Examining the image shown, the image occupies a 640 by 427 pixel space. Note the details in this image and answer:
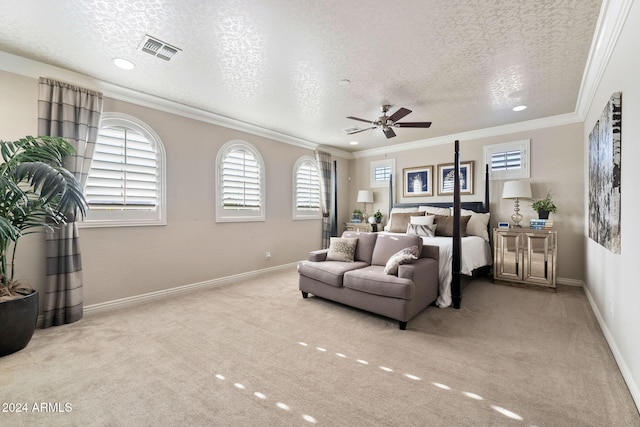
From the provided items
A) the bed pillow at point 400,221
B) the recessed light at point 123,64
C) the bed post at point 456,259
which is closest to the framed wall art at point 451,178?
the bed pillow at point 400,221

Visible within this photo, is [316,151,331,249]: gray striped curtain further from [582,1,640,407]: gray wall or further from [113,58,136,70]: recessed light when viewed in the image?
[582,1,640,407]: gray wall

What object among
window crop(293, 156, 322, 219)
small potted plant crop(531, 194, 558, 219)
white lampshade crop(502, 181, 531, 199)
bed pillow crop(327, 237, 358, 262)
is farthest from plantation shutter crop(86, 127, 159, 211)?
small potted plant crop(531, 194, 558, 219)

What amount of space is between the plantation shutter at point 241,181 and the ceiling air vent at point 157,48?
6.32 feet

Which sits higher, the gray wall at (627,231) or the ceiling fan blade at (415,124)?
the ceiling fan blade at (415,124)

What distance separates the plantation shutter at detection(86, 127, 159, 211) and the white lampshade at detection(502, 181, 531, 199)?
5.23 metres

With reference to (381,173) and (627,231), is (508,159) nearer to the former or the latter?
(381,173)

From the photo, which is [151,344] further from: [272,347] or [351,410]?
[351,410]

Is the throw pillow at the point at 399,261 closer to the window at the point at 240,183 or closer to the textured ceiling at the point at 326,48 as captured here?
the textured ceiling at the point at 326,48

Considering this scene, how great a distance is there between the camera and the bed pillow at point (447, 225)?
446cm

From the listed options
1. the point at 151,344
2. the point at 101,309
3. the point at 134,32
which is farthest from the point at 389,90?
the point at 101,309

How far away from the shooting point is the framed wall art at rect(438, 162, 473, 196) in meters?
5.16

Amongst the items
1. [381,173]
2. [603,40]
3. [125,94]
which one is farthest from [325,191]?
[603,40]

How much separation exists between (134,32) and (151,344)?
8.82 ft

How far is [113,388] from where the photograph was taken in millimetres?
1841
